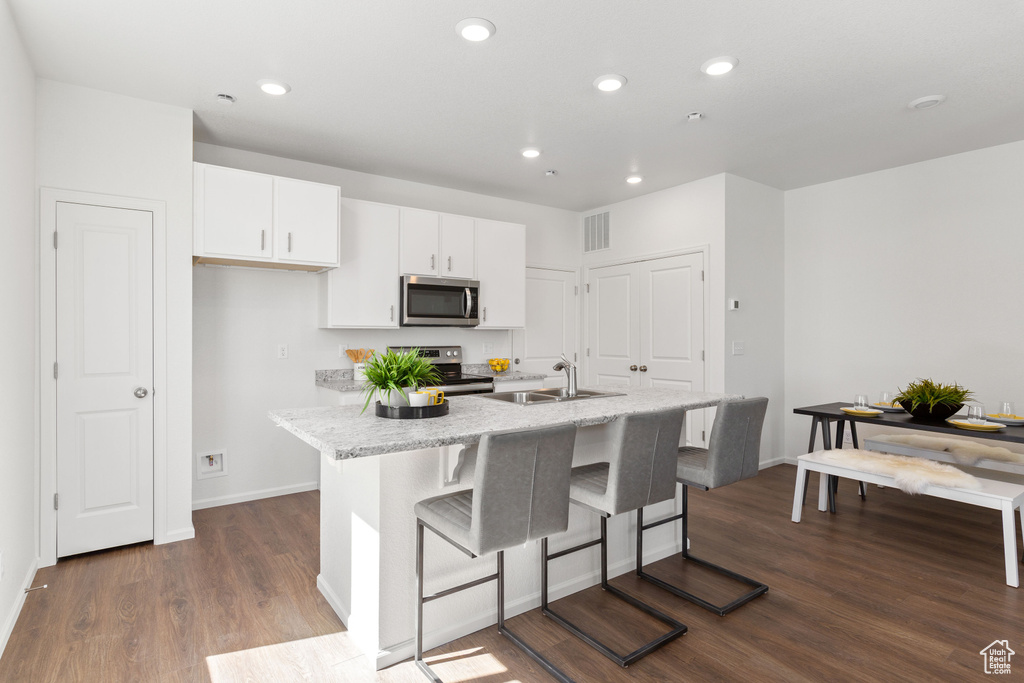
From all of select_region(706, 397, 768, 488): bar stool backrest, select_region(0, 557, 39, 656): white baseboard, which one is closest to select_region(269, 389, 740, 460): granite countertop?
select_region(706, 397, 768, 488): bar stool backrest

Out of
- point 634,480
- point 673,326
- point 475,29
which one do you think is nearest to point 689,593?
point 634,480

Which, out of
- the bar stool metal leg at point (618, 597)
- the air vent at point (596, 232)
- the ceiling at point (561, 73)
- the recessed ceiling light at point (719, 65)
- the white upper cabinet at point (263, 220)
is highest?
the ceiling at point (561, 73)

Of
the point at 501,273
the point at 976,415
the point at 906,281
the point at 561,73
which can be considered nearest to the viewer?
the point at 561,73

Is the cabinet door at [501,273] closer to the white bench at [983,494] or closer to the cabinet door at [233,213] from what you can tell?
the cabinet door at [233,213]

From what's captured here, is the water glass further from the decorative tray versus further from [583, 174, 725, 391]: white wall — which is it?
the decorative tray

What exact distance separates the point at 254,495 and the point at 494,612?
2.53 meters

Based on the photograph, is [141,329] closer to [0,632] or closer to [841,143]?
[0,632]

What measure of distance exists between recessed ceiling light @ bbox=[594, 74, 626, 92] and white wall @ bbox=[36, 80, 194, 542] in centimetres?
243

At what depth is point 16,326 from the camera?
7.83 feet

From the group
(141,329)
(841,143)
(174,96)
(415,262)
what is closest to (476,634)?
(141,329)

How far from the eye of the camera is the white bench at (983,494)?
2609 millimetres

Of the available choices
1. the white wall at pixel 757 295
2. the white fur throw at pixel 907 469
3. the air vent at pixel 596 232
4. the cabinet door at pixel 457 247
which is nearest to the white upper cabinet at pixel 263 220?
the cabinet door at pixel 457 247

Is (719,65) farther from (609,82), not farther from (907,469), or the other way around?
(907,469)

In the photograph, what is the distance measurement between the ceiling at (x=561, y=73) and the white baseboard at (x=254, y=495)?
8.34ft
